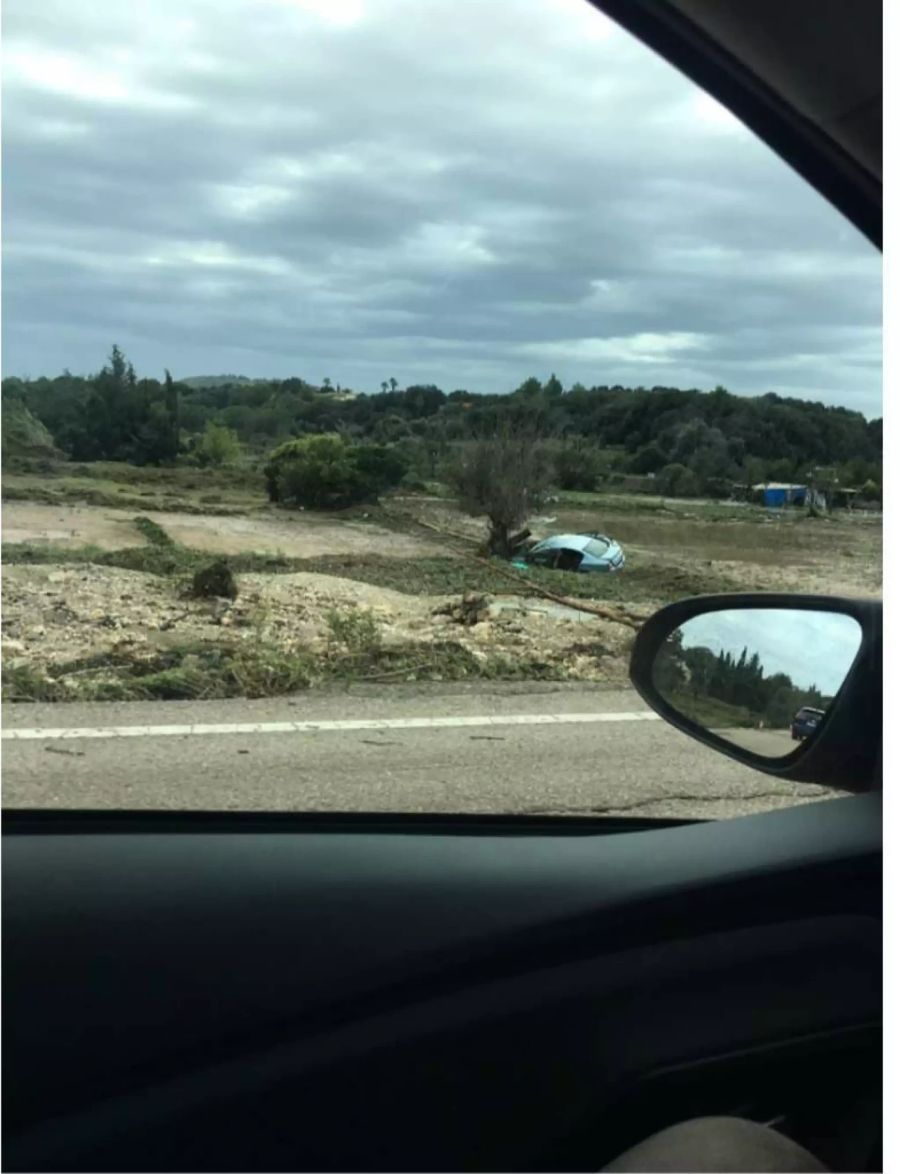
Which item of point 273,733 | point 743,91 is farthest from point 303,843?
point 743,91

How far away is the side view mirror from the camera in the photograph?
76.7 inches

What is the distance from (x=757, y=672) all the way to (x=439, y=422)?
96cm

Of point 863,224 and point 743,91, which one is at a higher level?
point 743,91

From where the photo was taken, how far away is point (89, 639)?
270cm

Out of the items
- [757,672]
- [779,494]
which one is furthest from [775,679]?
[779,494]

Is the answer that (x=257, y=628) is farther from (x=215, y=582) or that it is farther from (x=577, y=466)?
(x=577, y=466)

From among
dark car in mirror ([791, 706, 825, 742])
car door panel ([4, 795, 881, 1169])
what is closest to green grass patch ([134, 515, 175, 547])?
car door panel ([4, 795, 881, 1169])

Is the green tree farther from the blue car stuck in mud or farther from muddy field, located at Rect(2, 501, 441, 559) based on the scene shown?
the blue car stuck in mud

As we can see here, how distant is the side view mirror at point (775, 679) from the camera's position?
6.40 ft

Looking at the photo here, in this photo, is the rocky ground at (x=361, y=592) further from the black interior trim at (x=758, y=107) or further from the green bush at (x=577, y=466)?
the black interior trim at (x=758, y=107)

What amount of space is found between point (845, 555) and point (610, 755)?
2.14 feet

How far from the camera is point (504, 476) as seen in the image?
2746 millimetres

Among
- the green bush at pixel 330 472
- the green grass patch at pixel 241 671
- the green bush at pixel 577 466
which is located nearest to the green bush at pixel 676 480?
the green bush at pixel 577 466
